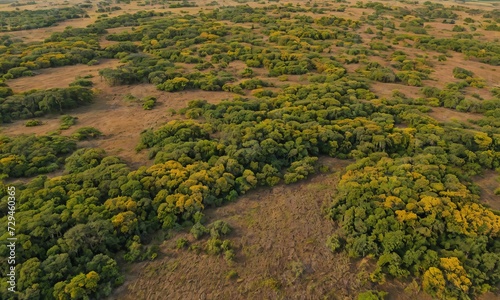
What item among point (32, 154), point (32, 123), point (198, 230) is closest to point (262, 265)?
point (198, 230)

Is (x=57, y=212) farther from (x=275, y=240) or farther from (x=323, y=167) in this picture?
(x=323, y=167)

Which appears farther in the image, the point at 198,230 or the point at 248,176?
the point at 248,176

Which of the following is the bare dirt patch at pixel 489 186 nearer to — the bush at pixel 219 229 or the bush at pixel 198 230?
the bush at pixel 219 229

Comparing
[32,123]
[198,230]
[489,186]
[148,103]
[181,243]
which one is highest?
[148,103]

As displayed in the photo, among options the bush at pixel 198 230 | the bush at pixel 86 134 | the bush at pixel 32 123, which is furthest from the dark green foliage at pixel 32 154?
the bush at pixel 198 230

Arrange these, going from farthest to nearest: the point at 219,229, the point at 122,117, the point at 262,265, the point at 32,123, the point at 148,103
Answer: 1. the point at 148,103
2. the point at 122,117
3. the point at 32,123
4. the point at 219,229
5. the point at 262,265

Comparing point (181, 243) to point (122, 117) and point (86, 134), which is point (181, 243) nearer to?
point (86, 134)

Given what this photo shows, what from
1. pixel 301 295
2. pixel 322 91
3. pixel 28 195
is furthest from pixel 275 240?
pixel 322 91

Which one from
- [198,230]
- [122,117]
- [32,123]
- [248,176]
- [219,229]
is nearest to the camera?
[198,230]
